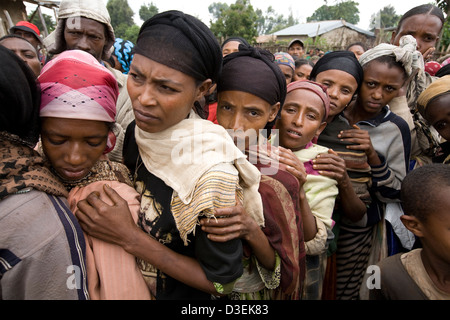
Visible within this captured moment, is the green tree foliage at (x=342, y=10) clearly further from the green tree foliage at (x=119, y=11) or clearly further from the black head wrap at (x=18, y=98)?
the black head wrap at (x=18, y=98)

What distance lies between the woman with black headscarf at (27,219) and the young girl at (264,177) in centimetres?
75

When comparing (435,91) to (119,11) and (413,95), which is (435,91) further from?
(119,11)

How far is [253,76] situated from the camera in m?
1.52

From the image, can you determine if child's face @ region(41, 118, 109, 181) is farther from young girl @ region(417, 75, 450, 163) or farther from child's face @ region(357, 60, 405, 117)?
young girl @ region(417, 75, 450, 163)

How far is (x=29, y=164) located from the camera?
1.10 meters

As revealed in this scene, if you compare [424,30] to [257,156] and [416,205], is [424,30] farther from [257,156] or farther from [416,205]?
[257,156]

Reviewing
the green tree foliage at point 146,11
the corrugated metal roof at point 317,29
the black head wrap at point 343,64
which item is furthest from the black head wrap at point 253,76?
the green tree foliage at point 146,11

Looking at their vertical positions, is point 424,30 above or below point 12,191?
above

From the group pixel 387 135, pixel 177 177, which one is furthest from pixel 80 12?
pixel 387 135

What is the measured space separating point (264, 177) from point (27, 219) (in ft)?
3.46

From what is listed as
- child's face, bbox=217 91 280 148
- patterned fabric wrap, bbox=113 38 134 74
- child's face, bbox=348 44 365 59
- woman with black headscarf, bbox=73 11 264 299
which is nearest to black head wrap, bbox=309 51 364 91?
child's face, bbox=217 91 280 148

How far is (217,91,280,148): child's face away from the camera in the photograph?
60.7 inches

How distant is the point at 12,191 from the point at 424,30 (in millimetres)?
3939
